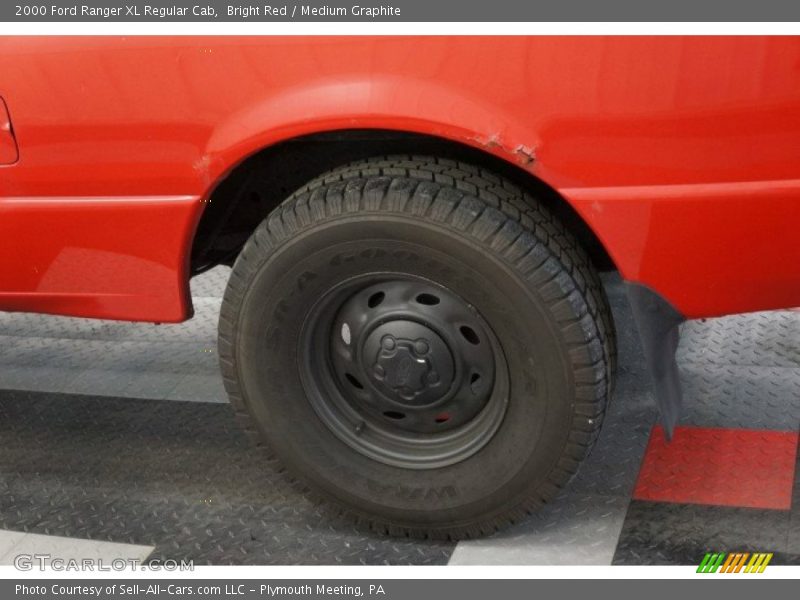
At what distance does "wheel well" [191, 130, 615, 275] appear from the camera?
2.40 m

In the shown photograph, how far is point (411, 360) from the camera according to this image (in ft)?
8.00

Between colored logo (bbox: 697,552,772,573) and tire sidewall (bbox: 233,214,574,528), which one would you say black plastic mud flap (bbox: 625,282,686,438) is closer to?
tire sidewall (bbox: 233,214,574,528)

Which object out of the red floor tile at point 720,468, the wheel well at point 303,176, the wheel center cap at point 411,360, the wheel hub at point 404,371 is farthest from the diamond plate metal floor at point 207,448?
the wheel well at point 303,176

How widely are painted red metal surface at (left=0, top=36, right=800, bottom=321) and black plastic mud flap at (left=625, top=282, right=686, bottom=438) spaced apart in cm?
3

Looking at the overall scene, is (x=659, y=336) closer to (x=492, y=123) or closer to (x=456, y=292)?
(x=456, y=292)

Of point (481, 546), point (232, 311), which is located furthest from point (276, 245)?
point (481, 546)

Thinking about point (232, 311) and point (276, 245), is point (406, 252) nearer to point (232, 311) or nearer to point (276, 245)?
point (276, 245)

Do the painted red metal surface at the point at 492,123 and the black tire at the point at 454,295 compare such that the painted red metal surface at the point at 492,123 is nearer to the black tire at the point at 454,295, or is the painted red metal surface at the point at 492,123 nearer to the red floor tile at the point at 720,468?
the black tire at the point at 454,295

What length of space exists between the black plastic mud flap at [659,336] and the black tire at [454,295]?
0.30 ft

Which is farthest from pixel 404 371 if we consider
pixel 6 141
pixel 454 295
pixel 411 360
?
pixel 6 141

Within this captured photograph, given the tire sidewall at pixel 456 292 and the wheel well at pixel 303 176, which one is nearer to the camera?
the tire sidewall at pixel 456 292

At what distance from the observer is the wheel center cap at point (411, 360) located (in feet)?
7.97

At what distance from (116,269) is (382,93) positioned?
81 centimetres

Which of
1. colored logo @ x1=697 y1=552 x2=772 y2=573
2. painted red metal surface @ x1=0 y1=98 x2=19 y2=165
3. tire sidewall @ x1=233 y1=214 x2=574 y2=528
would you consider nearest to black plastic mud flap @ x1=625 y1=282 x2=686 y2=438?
tire sidewall @ x1=233 y1=214 x2=574 y2=528
